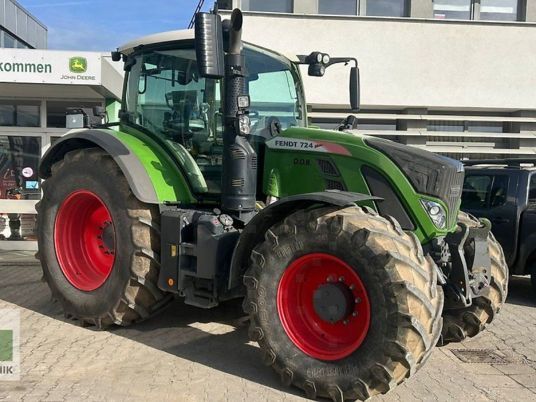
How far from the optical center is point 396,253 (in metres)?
3.53

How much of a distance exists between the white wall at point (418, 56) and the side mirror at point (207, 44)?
25.5 feet

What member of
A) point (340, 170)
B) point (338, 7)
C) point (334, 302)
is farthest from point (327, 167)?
point (338, 7)

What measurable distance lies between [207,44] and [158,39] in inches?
59.0

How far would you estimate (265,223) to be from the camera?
4.18m

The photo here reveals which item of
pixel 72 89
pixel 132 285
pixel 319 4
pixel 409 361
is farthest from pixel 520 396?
pixel 319 4

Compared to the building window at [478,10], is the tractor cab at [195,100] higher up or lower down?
lower down

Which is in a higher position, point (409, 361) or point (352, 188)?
point (352, 188)

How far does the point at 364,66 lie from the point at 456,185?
7.70 m

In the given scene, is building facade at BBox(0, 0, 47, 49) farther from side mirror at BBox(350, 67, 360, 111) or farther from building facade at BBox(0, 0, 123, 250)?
side mirror at BBox(350, 67, 360, 111)

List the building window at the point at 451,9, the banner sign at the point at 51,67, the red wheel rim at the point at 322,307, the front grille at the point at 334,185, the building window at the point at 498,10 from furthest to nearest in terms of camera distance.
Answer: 1. the building window at the point at 498,10
2. the building window at the point at 451,9
3. the banner sign at the point at 51,67
4. the front grille at the point at 334,185
5. the red wheel rim at the point at 322,307

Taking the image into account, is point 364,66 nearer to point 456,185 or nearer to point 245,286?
point 456,185

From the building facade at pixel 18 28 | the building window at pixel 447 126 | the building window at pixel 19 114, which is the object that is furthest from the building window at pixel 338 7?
the building facade at pixel 18 28

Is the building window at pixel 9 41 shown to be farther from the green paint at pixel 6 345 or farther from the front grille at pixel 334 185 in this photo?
the front grille at pixel 334 185

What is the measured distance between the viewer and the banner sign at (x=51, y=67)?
8141 mm
